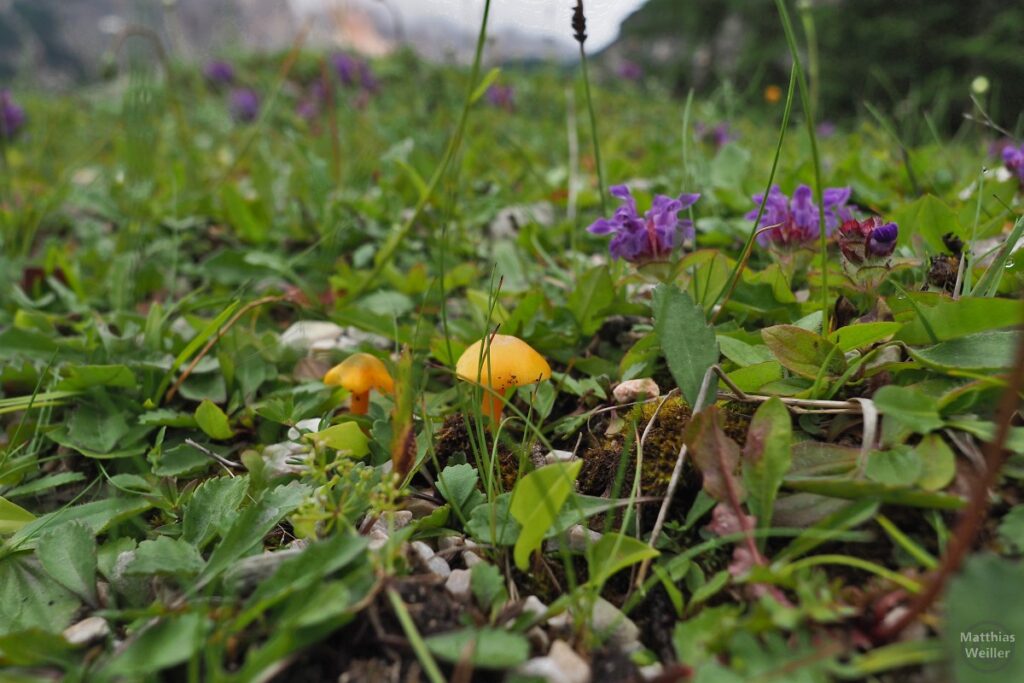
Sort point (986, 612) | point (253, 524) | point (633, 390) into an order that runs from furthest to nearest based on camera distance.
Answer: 1. point (633, 390)
2. point (253, 524)
3. point (986, 612)

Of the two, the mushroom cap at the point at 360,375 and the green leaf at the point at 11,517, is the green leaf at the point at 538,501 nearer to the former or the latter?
the mushroom cap at the point at 360,375

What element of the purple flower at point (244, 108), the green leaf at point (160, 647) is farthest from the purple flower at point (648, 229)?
the purple flower at point (244, 108)

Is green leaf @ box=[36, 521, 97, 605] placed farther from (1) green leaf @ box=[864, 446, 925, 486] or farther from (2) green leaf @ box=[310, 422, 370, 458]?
(1) green leaf @ box=[864, 446, 925, 486]

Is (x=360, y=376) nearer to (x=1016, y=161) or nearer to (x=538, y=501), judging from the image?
(x=538, y=501)

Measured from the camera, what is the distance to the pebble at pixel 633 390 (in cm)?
120

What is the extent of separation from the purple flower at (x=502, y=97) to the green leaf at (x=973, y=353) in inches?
135

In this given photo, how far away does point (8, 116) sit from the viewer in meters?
3.07

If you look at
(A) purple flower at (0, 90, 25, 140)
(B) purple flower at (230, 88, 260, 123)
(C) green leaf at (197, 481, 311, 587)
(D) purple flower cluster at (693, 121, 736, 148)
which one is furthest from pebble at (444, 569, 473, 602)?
(B) purple flower at (230, 88, 260, 123)

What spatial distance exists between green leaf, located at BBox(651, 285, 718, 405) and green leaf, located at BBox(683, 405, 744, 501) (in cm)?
14

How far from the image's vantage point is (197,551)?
0.93m

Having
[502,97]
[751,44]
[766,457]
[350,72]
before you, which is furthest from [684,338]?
[751,44]

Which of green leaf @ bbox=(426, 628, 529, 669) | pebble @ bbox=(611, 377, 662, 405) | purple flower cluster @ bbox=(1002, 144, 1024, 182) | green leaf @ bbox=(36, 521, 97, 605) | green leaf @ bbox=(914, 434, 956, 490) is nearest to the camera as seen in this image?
green leaf @ bbox=(426, 628, 529, 669)

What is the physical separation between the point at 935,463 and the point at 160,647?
926 millimetres

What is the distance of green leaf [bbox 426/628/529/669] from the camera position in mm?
720
